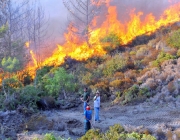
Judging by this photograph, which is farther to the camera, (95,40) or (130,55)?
(95,40)

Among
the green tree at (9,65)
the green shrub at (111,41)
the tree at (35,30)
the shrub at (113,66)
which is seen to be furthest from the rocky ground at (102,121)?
the tree at (35,30)

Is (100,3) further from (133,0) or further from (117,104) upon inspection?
(117,104)

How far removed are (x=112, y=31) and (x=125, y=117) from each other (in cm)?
1691

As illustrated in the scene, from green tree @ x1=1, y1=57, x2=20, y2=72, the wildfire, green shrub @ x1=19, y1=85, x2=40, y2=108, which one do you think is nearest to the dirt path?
green shrub @ x1=19, y1=85, x2=40, y2=108

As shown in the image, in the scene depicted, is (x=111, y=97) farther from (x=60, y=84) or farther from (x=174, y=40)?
(x=174, y=40)

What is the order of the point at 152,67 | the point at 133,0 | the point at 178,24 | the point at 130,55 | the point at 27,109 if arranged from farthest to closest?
1. the point at 133,0
2. the point at 178,24
3. the point at 130,55
4. the point at 152,67
5. the point at 27,109

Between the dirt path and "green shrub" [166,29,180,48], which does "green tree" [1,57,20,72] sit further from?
"green shrub" [166,29,180,48]

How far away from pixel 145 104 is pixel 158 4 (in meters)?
22.6

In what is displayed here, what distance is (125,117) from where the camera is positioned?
13555 millimetres

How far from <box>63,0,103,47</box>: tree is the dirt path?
51.1ft

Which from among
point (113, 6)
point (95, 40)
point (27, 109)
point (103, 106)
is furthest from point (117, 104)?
point (113, 6)

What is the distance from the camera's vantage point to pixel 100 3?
108 ft

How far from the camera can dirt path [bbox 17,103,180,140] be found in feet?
37.7

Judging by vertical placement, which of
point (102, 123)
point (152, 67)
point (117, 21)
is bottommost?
point (102, 123)
